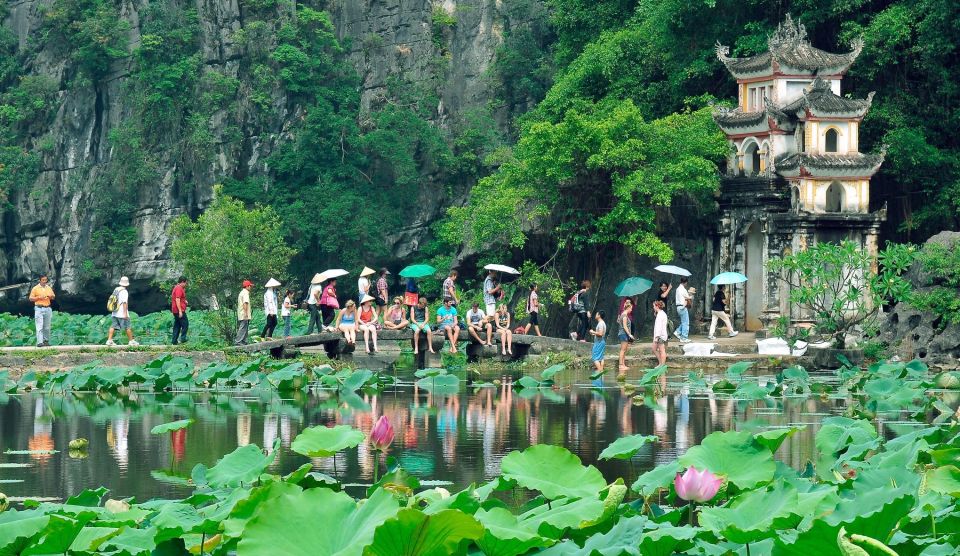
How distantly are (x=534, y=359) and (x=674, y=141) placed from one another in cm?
657

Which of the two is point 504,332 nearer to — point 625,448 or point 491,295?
point 491,295

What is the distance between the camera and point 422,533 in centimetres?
454

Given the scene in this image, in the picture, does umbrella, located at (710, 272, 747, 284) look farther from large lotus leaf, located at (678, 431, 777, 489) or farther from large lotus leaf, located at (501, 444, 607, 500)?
large lotus leaf, located at (501, 444, 607, 500)

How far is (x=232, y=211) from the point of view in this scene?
34.0 metres

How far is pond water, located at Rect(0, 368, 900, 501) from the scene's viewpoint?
31.9ft

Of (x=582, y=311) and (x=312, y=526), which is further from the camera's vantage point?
(x=582, y=311)

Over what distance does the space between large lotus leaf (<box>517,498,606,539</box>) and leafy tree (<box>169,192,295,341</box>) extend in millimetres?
24867

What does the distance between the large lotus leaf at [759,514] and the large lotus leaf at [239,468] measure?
8.14ft

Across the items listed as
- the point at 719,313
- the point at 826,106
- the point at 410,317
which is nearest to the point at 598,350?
the point at 410,317

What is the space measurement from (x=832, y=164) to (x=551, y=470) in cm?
1998

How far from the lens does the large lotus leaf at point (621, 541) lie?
191 inches

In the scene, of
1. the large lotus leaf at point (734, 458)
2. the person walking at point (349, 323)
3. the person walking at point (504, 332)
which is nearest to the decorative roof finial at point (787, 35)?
the person walking at point (504, 332)

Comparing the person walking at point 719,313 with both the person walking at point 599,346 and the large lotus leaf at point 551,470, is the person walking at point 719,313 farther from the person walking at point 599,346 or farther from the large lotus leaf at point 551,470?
the large lotus leaf at point 551,470

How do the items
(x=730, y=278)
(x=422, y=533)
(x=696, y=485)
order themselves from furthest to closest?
(x=730, y=278) < (x=696, y=485) < (x=422, y=533)
